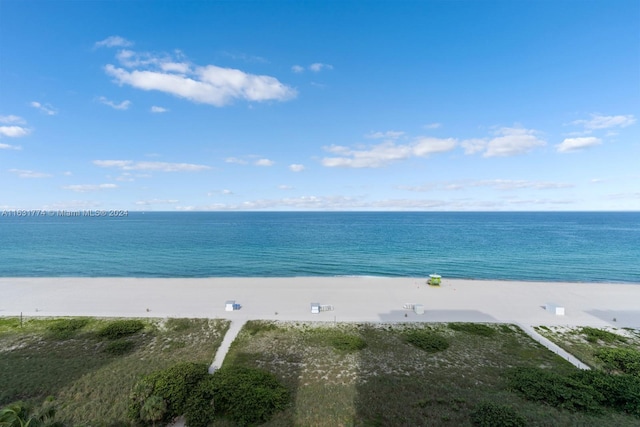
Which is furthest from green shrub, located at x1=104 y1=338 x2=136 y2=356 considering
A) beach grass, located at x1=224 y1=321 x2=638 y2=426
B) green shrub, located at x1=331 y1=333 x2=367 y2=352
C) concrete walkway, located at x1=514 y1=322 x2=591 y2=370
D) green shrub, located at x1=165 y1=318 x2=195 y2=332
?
concrete walkway, located at x1=514 y1=322 x2=591 y2=370

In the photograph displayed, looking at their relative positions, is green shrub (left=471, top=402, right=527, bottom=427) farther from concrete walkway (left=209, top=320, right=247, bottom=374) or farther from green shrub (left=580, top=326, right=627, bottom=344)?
green shrub (left=580, top=326, right=627, bottom=344)

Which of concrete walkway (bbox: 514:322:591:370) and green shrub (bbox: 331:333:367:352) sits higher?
green shrub (bbox: 331:333:367:352)

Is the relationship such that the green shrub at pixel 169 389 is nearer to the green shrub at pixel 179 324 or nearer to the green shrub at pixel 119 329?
the green shrub at pixel 179 324

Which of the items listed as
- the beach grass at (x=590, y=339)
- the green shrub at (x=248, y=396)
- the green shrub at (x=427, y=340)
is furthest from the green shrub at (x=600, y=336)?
the green shrub at (x=248, y=396)

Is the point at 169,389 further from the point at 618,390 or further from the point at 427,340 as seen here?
the point at 618,390

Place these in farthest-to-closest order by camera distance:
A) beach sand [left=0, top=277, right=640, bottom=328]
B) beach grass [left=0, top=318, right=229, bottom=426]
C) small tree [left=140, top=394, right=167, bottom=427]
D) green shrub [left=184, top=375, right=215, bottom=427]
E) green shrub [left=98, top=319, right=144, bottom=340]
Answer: beach sand [left=0, top=277, right=640, bottom=328], green shrub [left=98, top=319, right=144, bottom=340], beach grass [left=0, top=318, right=229, bottom=426], green shrub [left=184, top=375, right=215, bottom=427], small tree [left=140, top=394, right=167, bottom=427]

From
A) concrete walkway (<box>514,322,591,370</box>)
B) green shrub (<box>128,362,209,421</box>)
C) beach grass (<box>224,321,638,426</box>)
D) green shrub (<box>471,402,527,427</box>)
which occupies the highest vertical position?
green shrub (<box>128,362,209,421</box>)

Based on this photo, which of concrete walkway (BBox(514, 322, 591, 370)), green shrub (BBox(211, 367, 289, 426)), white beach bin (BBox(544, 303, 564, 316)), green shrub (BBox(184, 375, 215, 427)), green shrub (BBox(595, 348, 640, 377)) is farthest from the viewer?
white beach bin (BBox(544, 303, 564, 316))

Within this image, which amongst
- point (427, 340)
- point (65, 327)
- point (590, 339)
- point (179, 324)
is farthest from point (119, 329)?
point (590, 339)
